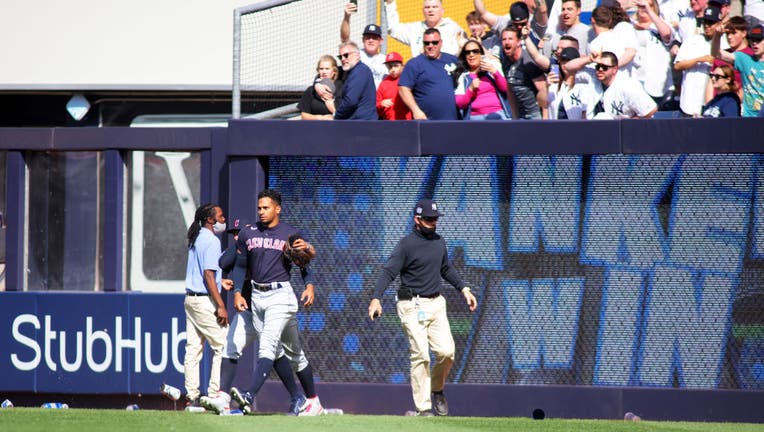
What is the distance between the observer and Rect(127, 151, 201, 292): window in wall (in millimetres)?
12289

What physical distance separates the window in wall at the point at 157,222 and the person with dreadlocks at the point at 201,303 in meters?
1.22

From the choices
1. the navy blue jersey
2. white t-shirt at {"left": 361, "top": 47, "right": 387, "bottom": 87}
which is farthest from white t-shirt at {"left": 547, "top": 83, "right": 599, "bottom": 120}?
the navy blue jersey

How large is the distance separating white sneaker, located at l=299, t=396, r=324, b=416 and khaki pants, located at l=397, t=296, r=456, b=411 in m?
0.85

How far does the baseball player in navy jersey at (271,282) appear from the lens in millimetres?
10023

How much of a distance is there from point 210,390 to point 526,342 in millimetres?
3032

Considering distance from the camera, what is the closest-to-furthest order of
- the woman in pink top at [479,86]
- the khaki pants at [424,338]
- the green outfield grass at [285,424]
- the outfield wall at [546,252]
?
the green outfield grass at [285,424] → the khaki pants at [424,338] → the outfield wall at [546,252] → the woman in pink top at [479,86]

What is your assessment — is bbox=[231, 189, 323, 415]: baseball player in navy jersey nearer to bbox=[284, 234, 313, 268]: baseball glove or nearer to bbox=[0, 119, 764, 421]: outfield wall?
bbox=[284, 234, 313, 268]: baseball glove

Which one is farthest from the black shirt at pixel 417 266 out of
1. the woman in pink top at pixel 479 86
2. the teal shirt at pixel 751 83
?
the teal shirt at pixel 751 83

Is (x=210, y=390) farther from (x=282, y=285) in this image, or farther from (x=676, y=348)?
(x=676, y=348)

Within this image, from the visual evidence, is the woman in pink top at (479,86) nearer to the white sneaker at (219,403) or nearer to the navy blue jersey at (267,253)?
the navy blue jersey at (267,253)

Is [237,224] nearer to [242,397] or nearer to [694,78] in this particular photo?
[242,397]

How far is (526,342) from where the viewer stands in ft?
36.2

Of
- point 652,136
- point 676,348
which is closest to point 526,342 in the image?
point 676,348

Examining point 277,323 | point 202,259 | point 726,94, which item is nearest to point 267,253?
point 277,323
